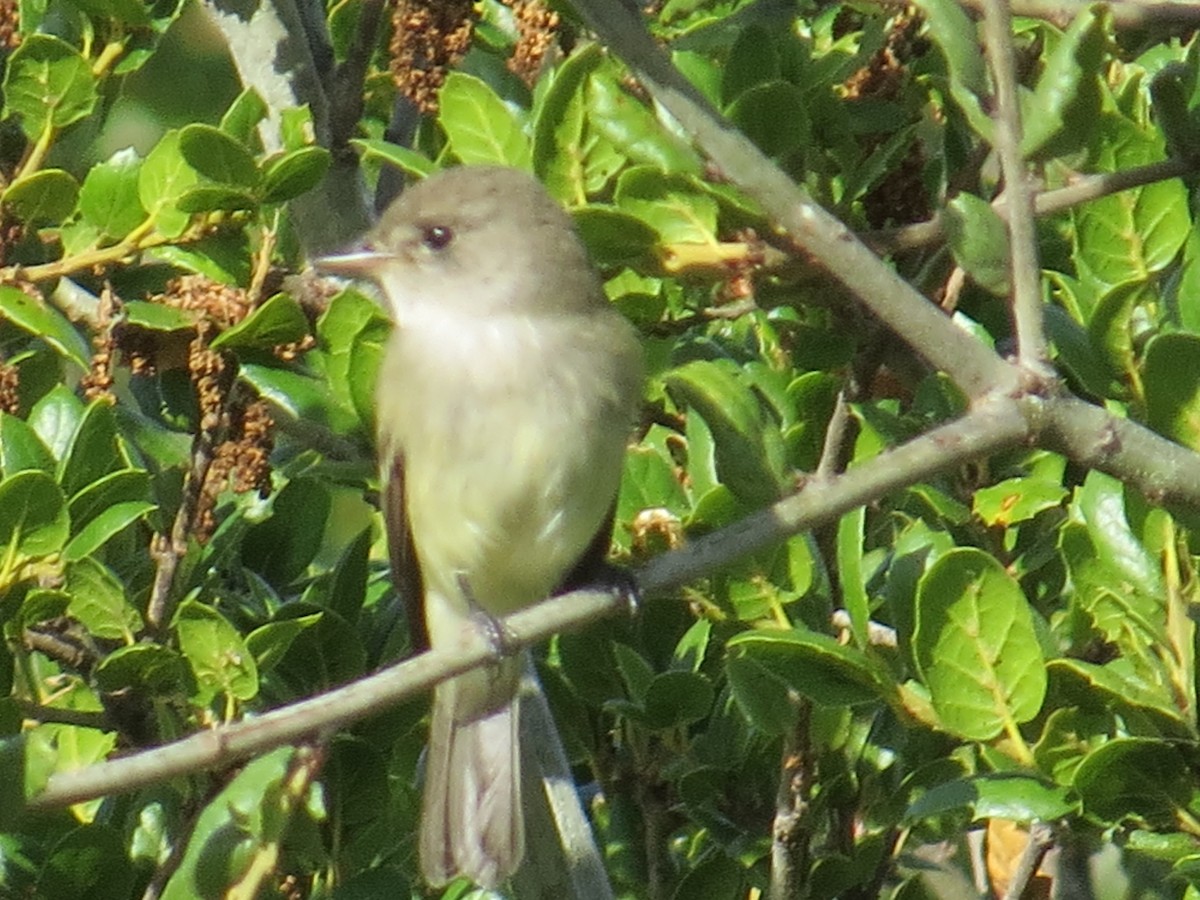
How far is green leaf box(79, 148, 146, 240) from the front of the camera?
112 inches

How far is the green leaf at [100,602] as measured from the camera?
8.66 ft

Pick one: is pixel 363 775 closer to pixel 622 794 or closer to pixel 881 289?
pixel 622 794

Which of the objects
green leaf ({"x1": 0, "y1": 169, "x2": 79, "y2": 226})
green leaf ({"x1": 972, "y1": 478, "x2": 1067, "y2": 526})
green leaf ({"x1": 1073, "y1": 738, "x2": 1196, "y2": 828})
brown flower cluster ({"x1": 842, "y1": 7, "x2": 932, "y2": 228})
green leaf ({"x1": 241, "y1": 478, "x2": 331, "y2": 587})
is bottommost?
green leaf ({"x1": 1073, "y1": 738, "x2": 1196, "y2": 828})

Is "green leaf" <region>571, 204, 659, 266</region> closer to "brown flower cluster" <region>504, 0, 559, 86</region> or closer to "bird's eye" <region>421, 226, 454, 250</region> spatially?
"brown flower cluster" <region>504, 0, 559, 86</region>

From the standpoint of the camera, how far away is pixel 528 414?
3367mm

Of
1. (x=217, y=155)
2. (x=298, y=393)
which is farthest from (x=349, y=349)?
(x=217, y=155)

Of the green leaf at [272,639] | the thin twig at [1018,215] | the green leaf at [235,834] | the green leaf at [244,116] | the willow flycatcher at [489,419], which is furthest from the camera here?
the willow flycatcher at [489,419]

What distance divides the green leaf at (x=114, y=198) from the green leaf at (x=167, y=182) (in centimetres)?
2

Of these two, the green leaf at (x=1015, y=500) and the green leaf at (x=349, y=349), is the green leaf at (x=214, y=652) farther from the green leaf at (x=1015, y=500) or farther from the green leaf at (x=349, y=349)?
the green leaf at (x=1015, y=500)

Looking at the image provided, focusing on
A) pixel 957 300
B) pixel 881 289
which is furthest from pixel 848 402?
pixel 881 289

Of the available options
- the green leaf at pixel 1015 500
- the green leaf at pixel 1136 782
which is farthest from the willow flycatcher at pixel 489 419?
the green leaf at pixel 1136 782

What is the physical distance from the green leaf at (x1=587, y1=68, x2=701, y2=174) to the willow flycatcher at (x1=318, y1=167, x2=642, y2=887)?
12.5 inches

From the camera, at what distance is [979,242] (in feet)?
8.18

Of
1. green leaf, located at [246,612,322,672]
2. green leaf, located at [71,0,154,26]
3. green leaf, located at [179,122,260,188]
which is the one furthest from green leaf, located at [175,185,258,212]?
green leaf, located at [246,612,322,672]
